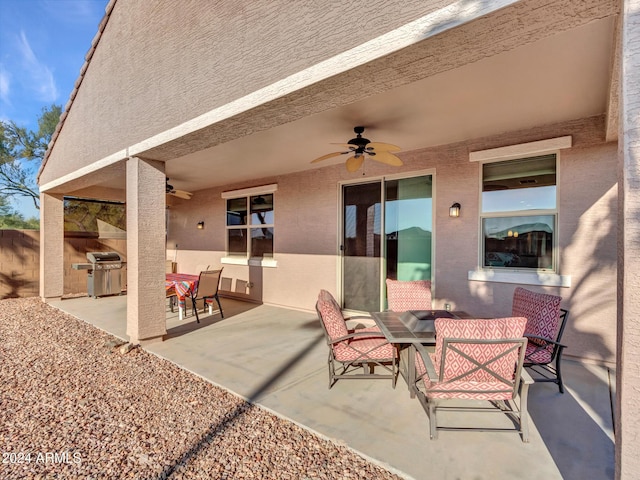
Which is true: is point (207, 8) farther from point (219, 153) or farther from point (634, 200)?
point (634, 200)

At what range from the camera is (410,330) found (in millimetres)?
3121

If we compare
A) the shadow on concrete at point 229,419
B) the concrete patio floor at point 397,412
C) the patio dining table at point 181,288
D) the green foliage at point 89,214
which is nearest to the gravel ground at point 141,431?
the shadow on concrete at point 229,419

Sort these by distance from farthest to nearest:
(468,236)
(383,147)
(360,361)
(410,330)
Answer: (468,236) → (383,147) → (360,361) → (410,330)

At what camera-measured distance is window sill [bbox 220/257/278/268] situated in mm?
7561

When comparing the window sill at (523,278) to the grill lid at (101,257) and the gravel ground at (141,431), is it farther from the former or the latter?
the grill lid at (101,257)

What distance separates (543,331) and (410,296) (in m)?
1.48

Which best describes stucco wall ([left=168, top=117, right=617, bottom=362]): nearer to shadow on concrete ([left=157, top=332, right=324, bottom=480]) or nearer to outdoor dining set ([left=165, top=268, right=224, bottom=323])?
outdoor dining set ([left=165, top=268, right=224, bottom=323])

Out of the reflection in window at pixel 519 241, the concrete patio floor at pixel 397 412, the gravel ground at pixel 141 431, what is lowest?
the gravel ground at pixel 141 431

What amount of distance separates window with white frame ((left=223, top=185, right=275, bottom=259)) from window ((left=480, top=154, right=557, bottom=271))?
4456 mm

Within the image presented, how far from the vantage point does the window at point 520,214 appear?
4.40m

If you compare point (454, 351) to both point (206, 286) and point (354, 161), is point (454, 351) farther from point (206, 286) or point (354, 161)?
point (206, 286)

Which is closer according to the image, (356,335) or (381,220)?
(356,335)

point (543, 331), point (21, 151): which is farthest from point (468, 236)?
point (21, 151)

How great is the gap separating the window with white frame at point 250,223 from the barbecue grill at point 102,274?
118 inches
